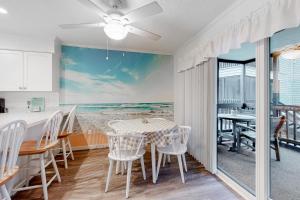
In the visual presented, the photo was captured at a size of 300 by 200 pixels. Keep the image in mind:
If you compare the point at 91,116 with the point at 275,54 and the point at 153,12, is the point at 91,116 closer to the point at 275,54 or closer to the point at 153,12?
the point at 153,12

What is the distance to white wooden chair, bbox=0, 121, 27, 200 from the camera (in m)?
1.18

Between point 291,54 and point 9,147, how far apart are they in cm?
286

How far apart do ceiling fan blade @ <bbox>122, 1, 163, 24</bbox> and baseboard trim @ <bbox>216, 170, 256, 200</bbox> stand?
2.33 meters

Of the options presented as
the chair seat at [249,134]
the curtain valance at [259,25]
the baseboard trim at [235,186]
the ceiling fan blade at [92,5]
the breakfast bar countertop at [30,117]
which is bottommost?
the baseboard trim at [235,186]

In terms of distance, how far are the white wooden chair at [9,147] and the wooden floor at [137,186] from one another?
0.91 m

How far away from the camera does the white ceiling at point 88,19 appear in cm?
202

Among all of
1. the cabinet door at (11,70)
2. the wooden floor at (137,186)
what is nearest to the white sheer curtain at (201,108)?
the wooden floor at (137,186)

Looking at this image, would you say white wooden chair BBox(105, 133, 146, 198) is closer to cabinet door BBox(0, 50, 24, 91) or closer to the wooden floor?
the wooden floor

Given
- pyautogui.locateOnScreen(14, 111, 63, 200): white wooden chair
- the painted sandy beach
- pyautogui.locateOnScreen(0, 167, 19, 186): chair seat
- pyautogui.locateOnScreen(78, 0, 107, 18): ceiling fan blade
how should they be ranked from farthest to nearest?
the painted sandy beach
pyautogui.locateOnScreen(14, 111, 63, 200): white wooden chair
pyautogui.locateOnScreen(78, 0, 107, 18): ceiling fan blade
pyautogui.locateOnScreen(0, 167, 19, 186): chair seat

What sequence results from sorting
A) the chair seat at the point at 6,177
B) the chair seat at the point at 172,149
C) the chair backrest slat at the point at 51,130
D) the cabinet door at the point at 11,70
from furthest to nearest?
the cabinet door at the point at 11,70
the chair seat at the point at 172,149
the chair backrest slat at the point at 51,130
the chair seat at the point at 6,177

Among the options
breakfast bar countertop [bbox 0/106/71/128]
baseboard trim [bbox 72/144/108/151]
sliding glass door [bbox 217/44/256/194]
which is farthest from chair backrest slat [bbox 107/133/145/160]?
baseboard trim [bbox 72/144/108/151]

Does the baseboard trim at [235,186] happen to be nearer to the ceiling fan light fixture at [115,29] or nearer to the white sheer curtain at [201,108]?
the white sheer curtain at [201,108]

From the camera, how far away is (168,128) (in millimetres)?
2309

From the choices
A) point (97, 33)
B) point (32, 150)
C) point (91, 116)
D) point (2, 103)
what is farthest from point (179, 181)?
point (2, 103)
